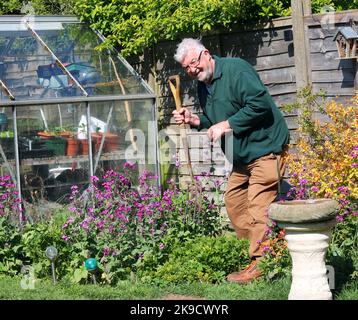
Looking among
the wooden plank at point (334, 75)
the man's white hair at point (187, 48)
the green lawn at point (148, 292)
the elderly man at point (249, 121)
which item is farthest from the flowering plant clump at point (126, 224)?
the wooden plank at point (334, 75)

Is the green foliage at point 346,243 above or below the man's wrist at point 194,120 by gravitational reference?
below

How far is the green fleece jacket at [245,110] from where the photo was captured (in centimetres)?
654

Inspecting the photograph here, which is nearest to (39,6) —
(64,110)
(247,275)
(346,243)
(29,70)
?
(29,70)

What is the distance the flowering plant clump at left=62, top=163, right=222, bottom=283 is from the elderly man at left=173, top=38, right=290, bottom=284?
0.76 m

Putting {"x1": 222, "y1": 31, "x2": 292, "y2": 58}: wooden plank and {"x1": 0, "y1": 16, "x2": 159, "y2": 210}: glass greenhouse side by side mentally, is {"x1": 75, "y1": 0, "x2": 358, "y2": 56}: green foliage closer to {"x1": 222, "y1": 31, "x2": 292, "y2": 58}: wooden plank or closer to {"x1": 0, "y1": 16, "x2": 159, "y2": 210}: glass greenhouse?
{"x1": 222, "y1": 31, "x2": 292, "y2": 58}: wooden plank

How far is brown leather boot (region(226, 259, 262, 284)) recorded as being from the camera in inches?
257

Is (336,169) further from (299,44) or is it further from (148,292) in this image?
(299,44)

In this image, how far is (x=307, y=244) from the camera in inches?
212

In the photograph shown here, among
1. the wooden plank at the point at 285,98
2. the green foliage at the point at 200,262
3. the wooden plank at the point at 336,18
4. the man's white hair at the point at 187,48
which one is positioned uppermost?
the wooden plank at the point at 336,18

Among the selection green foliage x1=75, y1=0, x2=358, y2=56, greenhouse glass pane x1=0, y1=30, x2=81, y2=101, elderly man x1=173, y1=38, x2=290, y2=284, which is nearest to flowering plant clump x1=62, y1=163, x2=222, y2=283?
elderly man x1=173, y1=38, x2=290, y2=284

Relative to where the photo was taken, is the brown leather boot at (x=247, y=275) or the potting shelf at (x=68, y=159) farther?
the potting shelf at (x=68, y=159)

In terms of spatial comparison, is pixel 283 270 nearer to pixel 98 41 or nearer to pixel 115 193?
pixel 115 193

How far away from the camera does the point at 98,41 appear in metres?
9.73

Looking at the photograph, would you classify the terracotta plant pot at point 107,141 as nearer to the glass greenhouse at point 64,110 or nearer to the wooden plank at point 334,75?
the glass greenhouse at point 64,110
